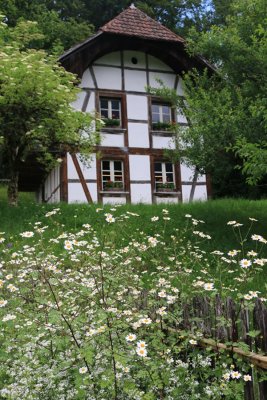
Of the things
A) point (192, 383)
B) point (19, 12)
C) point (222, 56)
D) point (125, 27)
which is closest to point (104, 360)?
point (192, 383)

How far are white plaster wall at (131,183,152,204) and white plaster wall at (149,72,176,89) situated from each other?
423 cm

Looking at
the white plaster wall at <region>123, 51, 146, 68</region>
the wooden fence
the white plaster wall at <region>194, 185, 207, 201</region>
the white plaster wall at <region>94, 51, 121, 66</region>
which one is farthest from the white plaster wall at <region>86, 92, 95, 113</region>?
the wooden fence

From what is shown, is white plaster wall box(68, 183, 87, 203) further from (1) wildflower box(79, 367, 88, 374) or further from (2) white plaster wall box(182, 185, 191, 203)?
(1) wildflower box(79, 367, 88, 374)

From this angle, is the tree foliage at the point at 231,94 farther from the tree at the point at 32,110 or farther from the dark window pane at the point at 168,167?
the dark window pane at the point at 168,167

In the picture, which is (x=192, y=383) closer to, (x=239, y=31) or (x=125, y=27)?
(x=239, y=31)

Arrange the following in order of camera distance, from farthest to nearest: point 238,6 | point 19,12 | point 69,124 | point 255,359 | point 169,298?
1. point 19,12
2. point 69,124
3. point 238,6
4. point 169,298
5. point 255,359

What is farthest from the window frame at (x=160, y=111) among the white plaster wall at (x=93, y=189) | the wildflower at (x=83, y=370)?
the wildflower at (x=83, y=370)

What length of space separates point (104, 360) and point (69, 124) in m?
11.7

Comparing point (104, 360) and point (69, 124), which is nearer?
point (104, 360)

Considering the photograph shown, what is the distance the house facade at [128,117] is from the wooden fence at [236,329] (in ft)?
48.3

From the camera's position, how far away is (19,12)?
96.9ft

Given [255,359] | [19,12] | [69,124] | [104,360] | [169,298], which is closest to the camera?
[255,359]

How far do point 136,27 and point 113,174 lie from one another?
5990mm

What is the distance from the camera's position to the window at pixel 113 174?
62.5 ft
